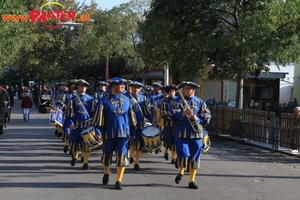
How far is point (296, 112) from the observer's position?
15.3 meters

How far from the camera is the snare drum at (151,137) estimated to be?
11852 mm

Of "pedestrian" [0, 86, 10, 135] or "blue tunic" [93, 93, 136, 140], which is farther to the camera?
"pedestrian" [0, 86, 10, 135]

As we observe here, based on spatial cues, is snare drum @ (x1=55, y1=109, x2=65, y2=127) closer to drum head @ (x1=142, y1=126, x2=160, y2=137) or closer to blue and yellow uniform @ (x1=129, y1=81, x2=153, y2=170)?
blue and yellow uniform @ (x1=129, y1=81, x2=153, y2=170)

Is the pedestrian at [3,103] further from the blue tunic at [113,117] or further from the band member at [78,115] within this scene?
the blue tunic at [113,117]

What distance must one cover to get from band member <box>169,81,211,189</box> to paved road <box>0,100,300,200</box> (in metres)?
0.50

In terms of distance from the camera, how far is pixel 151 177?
11.0 m

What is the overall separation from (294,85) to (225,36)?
74.9 ft

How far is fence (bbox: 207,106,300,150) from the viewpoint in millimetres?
15672

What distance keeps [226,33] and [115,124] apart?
37.9ft

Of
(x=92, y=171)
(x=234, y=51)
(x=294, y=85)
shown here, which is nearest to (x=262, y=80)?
(x=294, y=85)

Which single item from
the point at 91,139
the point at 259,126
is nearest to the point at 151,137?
the point at 91,139

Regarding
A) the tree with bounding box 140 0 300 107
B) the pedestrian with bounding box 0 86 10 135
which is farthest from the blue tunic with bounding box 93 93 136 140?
the pedestrian with bounding box 0 86 10 135

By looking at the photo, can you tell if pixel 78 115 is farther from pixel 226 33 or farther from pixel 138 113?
pixel 226 33

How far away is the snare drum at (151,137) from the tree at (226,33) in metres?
7.54
